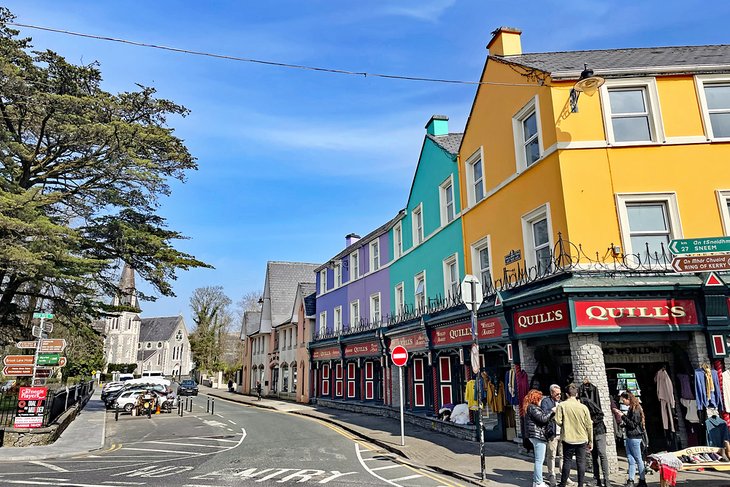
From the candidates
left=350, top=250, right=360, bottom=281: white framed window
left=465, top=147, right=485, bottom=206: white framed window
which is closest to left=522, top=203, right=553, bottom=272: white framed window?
left=465, top=147, right=485, bottom=206: white framed window

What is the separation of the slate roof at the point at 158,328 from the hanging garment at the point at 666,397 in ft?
345

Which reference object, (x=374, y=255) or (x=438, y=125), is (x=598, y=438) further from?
(x=374, y=255)

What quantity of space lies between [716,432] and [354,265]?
2265 cm

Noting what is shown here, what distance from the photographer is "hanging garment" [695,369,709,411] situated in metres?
9.93

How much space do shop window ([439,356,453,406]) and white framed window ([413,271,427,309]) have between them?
9.48 ft

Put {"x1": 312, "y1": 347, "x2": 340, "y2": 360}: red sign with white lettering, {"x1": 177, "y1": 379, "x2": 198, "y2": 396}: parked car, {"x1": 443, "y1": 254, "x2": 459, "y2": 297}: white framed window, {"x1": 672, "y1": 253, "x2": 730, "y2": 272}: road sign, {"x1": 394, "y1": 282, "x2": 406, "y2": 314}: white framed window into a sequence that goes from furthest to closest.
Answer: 1. {"x1": 177, "y1": 379, "x2": 198, "y2": 396}: parked car
2. {"x1": 312, "y1": 347, "x2": 340, "y2": 360}: red sign with white lettering
3. {"x1": 394, "y1": 282, "x2": 406, "y2": 314}: white framed window
4. {"x1": 443, "y1": 254, "x2": 459, "y2": 297}: white framed window
5. {"x1": 672, "y1": 253, "x2": 730, "y2": 272}: road sign

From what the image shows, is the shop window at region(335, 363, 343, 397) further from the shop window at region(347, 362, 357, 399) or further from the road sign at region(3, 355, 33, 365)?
the road sign at region(3, 355, 33, 365)

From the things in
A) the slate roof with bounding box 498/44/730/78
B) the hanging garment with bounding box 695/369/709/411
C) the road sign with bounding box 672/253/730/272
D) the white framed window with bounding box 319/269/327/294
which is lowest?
the hanging garment with bounding box 695/369/709/411

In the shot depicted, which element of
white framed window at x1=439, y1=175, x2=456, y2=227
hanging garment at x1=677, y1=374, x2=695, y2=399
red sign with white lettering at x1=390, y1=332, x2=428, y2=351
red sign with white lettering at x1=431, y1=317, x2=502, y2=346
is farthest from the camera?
red sign with white lettering at x1=390, y1=332, x2=428, y2=351

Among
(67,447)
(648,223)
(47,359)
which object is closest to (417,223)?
(648,223)

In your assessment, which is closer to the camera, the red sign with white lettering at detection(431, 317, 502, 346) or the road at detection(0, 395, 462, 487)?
the road at detection(0, 395, 462, 487)

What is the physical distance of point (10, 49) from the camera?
20531 millimetres

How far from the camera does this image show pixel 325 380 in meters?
33.2

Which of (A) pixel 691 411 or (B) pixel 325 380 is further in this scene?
(B) pixel 325 380
